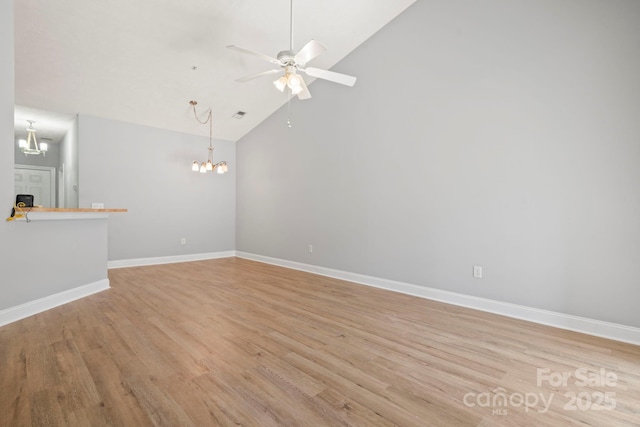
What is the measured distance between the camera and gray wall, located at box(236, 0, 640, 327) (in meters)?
2.58

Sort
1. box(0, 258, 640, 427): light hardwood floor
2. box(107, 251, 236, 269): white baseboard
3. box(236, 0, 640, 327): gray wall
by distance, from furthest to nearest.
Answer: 1. box(107, 251, 236, 269): white baseboard
2. box(236, 0, 640, 327): gray wall
3. box(0, 258, 640, 427): light hardwood floor

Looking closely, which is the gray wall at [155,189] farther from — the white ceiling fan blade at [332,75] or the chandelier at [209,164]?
the white ceiling fan blade at [332,75]

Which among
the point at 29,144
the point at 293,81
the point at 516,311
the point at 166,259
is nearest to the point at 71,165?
the point at 29,144

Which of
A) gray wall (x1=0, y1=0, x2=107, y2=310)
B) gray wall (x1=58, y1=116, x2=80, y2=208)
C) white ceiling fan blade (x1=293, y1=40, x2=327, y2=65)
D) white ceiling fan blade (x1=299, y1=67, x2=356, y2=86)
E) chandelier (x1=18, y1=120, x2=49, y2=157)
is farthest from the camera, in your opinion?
chandelier (x1=18, y1=120, x2=49, y2=157)

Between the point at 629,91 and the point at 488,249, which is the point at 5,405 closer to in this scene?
the point at 488,249

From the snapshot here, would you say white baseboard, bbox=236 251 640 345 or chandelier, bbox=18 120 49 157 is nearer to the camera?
white baseboard, bbox=236 251 640 345

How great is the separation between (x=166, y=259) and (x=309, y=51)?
506cm

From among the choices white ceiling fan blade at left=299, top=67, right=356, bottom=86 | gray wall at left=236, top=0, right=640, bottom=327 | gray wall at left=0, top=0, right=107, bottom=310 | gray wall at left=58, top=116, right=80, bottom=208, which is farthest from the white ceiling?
white ceiling fan blade at left=299, top=67, right=356, bottom=86

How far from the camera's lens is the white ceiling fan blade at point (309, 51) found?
2.48m

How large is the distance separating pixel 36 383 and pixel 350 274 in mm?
3521

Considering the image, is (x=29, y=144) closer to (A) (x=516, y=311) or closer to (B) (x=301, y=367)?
(B) (x=301, y=367)

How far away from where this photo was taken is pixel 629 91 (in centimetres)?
250

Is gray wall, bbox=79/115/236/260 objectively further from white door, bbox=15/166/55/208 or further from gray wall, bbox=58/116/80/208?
white door, bbox=15/166/55/208

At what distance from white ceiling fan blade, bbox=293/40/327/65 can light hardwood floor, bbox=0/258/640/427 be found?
8.02 feet
